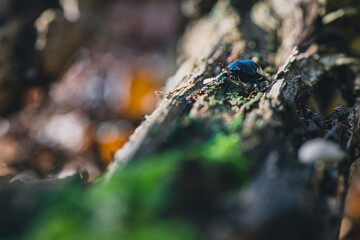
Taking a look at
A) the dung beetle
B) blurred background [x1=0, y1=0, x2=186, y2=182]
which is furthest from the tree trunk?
blurred background [x1=0, y1=0, x2=186, y2=182]

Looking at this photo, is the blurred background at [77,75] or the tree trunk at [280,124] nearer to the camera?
the tree trunk at [280,124]

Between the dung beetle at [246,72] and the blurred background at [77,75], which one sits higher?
the blurred background at [77,75]

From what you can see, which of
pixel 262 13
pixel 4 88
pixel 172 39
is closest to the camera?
pixel 262 13

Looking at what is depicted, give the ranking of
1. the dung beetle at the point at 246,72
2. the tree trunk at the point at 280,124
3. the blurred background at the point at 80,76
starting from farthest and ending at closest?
the blurred background at the point at 80,76
the dung beetle at the point at 246,72
the tree trunk at the point at 280,124

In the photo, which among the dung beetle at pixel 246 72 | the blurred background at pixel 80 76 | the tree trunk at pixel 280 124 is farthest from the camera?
the blurred background at pixel 80 76

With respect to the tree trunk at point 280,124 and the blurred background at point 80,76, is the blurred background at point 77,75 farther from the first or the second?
the tree trunk at point 280,124

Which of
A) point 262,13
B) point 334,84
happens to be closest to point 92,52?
point 262,13

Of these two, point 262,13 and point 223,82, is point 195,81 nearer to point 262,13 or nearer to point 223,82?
point 223,82

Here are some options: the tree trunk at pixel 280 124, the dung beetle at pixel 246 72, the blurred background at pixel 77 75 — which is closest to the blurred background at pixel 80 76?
the blurred background at pixel 77 75

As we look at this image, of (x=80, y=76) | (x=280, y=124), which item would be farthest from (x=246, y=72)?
(x=80, y=76)
